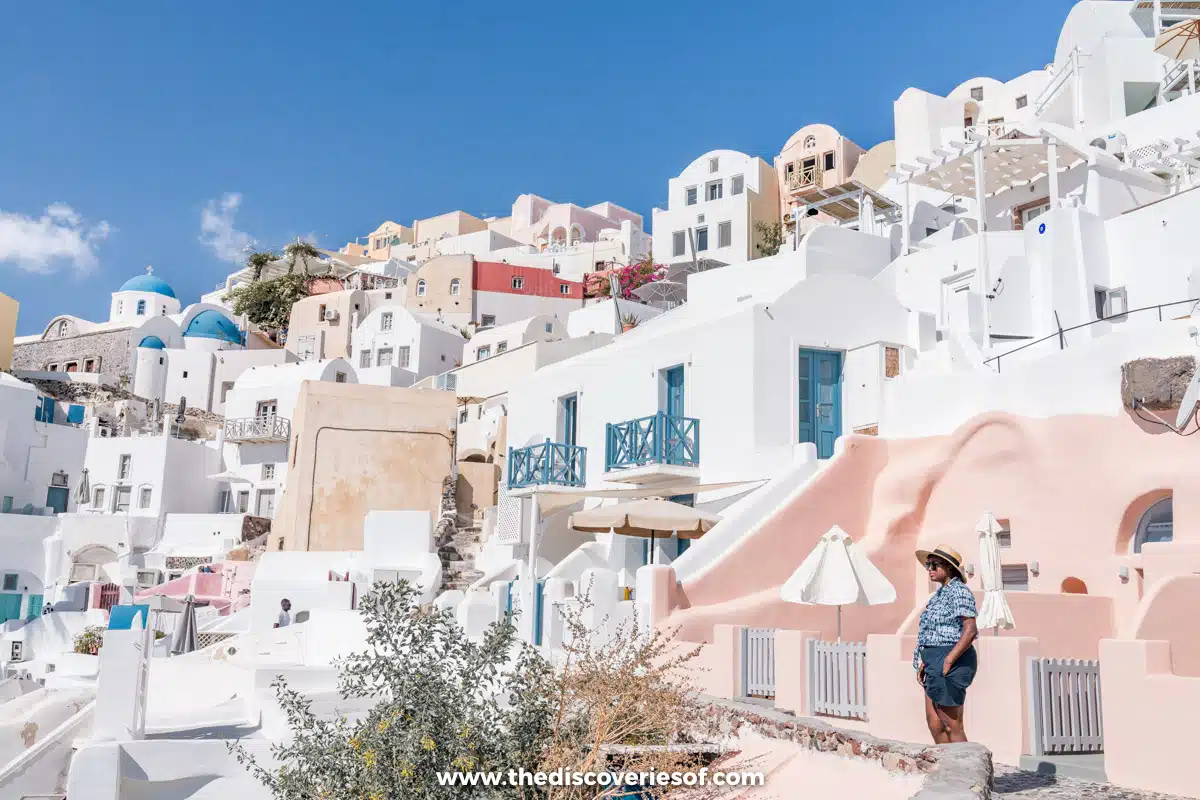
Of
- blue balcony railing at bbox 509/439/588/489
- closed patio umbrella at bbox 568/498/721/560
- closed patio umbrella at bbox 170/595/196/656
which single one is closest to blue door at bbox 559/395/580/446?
blue balcony railing at bbox 509/439/588/489

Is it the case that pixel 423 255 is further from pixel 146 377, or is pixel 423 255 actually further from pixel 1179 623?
pixel 1179 623

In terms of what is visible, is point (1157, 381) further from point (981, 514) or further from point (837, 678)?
point (837, 678)

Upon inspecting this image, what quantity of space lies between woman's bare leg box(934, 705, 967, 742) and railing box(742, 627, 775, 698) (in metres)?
3.79

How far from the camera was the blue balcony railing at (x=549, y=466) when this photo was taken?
23000 millimetres

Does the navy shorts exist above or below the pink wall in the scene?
below

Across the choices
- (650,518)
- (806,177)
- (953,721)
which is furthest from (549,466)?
(806,177)

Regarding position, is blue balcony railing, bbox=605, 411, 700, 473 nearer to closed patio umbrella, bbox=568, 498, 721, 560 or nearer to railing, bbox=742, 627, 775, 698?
closed patio umbrella, bbox=568, 498, 721, 560

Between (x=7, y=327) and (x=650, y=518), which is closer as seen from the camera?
(x=650, y=518)

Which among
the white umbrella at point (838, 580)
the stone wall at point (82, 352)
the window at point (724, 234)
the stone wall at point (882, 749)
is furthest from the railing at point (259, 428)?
the stone wall at point (882, 749)

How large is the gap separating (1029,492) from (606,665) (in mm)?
8558

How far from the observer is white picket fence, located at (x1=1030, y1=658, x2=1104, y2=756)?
8.88 metres

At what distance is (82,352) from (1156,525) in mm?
64412

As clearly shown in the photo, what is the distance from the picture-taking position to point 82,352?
64.9 meters

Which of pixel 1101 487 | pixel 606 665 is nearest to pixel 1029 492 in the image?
pixel 1101 487
